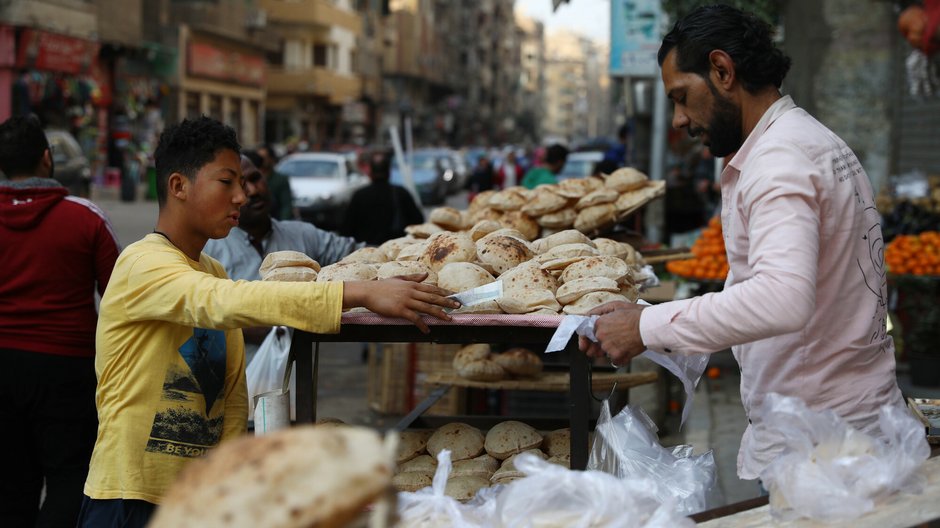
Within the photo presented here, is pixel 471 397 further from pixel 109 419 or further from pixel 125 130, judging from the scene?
pixel 125 130

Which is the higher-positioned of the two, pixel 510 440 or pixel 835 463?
pixel 835 463

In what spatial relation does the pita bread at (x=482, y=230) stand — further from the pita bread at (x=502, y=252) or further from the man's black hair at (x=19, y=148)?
the man's black hair at (x=19, y=148)

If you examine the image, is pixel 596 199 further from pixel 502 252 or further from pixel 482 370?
pixel 502 252

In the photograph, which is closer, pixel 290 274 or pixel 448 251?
pixel 290 274

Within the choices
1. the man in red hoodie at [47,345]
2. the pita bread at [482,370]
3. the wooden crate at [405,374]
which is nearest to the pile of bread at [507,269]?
the man in red hoodie at [47,345]

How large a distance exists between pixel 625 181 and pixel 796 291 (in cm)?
343

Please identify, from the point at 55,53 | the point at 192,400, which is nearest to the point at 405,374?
the point at 192,400

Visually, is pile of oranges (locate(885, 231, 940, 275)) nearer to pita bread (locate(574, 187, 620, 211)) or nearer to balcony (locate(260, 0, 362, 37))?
pita bread (locate(574, 187, 620, 211))

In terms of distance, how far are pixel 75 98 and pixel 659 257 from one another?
84.9ft

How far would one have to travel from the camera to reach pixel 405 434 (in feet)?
12.6

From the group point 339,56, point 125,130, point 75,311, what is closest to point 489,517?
point 75,311

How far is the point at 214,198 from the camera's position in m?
2.74

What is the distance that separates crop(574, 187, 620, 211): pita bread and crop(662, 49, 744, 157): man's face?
8.71ft

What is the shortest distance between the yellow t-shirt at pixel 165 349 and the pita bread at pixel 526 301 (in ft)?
2.00
